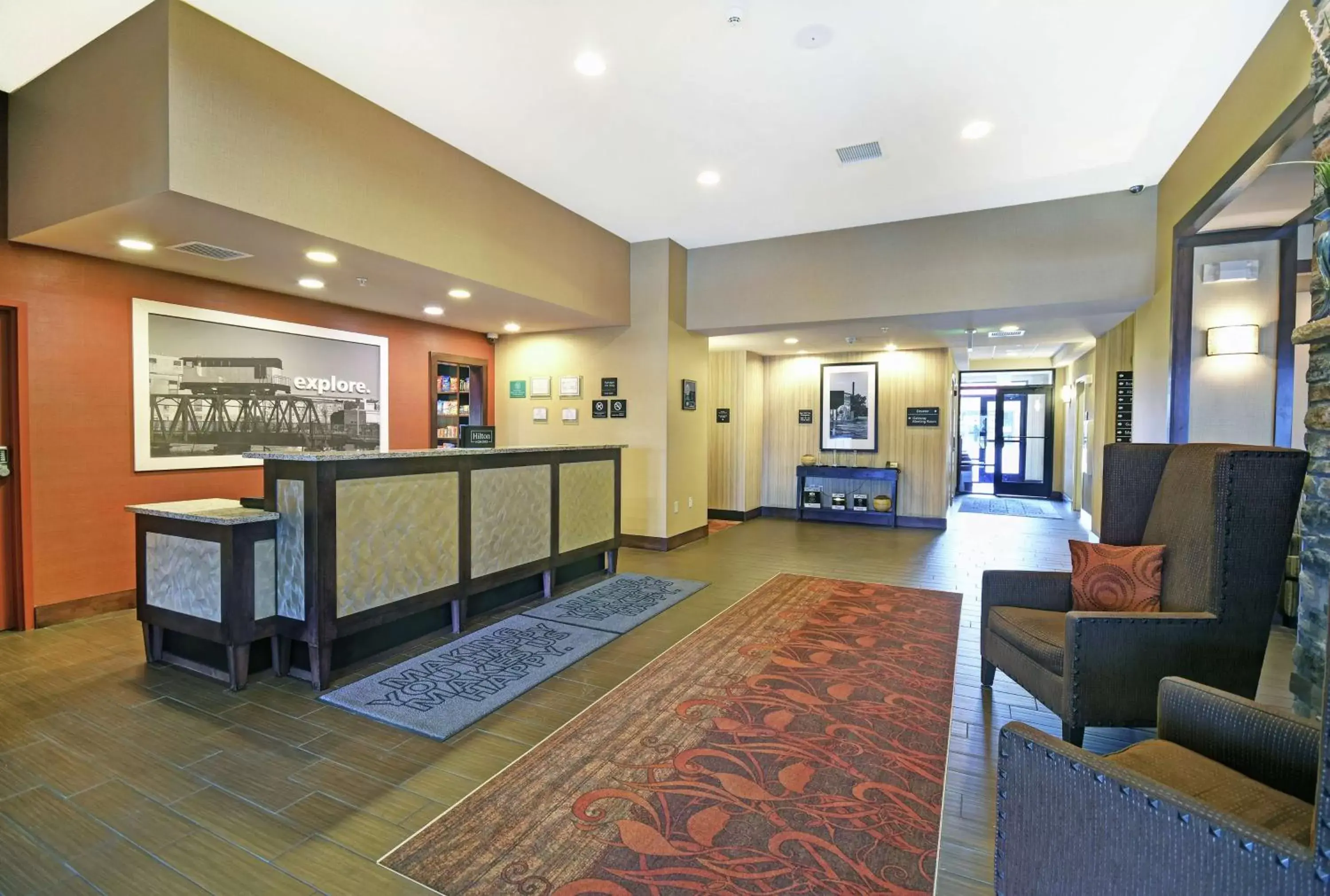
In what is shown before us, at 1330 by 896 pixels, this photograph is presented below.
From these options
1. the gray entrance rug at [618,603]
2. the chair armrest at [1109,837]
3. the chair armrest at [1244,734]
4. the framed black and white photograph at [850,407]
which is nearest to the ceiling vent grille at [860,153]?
the gray entrance rug at [618,603]

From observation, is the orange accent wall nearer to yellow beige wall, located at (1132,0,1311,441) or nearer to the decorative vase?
the decorative vase

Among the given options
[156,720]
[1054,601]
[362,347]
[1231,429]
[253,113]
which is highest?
[253,113]

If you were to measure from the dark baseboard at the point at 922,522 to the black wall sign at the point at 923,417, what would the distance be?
4.44ft

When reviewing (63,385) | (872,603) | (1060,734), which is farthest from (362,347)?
(1060,734)

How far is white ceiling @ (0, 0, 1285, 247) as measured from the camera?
3.23m

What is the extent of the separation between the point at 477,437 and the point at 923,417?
688 centimetres

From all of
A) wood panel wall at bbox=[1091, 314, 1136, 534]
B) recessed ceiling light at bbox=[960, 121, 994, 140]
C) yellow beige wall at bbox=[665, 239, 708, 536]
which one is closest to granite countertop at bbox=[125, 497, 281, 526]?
yellow beige wall at bbox=[665, 239, 708, 536]

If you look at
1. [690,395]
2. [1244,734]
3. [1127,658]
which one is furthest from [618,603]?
[1244,734]

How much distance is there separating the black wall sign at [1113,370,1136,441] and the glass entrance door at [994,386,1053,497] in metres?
6.50

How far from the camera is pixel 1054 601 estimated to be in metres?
3.13

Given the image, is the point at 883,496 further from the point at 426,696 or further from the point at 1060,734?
the point at 426,696

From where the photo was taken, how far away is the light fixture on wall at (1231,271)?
452 cm

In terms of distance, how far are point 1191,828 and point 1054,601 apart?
2.23 m

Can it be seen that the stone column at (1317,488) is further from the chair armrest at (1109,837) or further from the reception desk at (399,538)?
the reception desk at (399,538)
